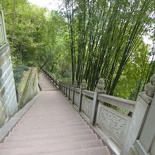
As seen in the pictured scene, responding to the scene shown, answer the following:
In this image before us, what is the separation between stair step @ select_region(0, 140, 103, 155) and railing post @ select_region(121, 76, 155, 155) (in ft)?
1.76

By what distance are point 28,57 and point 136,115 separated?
32.4 ft

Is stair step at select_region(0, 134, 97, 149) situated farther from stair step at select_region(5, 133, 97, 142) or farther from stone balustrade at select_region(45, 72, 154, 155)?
stone balustrade at select_region(45, 72, 154, 155)

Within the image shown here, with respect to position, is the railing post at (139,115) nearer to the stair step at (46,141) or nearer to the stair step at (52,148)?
the stair step at (52,148)

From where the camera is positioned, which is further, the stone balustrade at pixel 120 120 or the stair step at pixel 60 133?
the stair step at pixel 60 133

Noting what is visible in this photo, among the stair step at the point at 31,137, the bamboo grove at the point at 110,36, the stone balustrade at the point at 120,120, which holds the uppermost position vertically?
the bamboo grove at the point at 110,36

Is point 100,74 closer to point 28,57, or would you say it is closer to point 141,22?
point 141,22

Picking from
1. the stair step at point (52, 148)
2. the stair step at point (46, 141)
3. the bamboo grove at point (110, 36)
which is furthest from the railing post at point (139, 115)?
the bamboo grove at point (110, 36)

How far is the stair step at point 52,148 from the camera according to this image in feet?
5.09

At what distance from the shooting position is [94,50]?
373 centimetres

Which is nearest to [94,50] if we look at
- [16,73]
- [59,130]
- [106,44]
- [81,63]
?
[106,44]

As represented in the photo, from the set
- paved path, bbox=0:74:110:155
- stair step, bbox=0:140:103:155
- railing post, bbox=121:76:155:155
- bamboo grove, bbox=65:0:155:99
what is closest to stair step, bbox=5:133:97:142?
paved path, bbox=0:74:110:155

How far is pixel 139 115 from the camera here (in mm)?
1139

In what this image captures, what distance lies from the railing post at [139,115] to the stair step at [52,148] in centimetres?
54

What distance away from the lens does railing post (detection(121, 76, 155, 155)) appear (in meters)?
1.06
